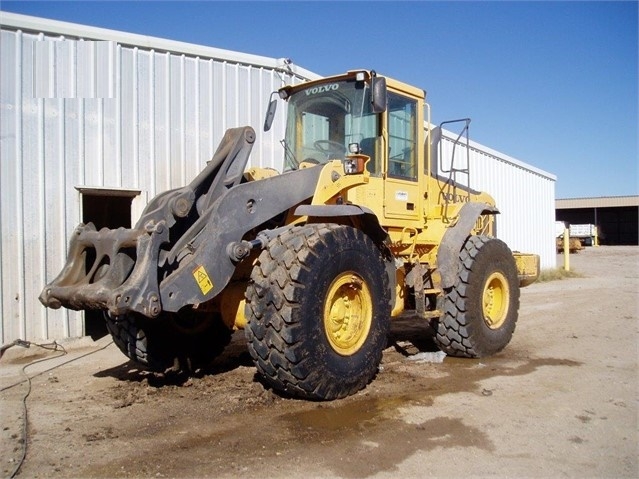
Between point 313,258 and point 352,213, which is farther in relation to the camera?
point 352,213

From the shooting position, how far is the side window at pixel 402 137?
6.37m

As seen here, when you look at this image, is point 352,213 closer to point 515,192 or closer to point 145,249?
point 145,249

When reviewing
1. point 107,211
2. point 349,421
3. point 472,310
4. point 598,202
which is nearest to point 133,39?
point 107,211

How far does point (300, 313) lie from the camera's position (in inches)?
183

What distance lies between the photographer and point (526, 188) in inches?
792

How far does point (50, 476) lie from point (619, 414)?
427 cm

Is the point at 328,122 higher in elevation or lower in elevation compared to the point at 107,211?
higher

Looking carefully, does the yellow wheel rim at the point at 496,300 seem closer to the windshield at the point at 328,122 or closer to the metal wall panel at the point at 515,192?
the windshield at the point at 328,122

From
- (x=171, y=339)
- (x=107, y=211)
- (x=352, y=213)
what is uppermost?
(x=107, y=211)

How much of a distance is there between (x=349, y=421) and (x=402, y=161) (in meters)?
3.08

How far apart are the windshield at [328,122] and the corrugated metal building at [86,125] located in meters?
3.44

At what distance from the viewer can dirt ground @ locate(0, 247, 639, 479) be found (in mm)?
3828

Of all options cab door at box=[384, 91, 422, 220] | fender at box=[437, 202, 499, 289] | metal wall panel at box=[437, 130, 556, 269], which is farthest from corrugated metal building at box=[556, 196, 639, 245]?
cab door at box=[384, 91, 422, 220]

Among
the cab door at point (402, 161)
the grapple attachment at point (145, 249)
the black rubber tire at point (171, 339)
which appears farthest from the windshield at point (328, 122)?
the black rubber tire at point (171, 339)
